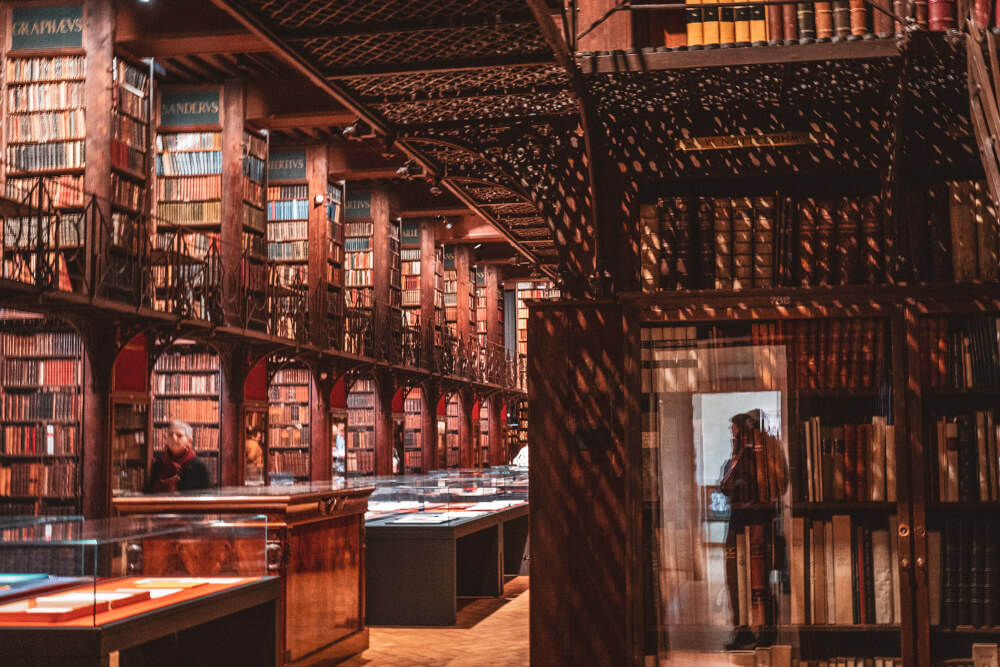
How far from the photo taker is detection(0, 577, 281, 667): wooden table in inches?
110

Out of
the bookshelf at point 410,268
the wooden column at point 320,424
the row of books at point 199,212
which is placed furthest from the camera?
the bookshelf at point 410,268

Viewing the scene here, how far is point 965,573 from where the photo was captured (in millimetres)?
3238

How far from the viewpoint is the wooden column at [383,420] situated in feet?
52.2

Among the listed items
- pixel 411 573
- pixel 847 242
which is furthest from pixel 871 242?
pixel 411 573

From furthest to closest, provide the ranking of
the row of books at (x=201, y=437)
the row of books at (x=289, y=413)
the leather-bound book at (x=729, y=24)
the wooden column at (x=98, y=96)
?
1. the row of books at (x=289, y=413)
2. the row of books at (x=201, y=437)
3. the wooden column at (x=98, y=96)
4. the leather-bound book at (x=729, y=24)

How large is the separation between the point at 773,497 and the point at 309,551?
263 cm

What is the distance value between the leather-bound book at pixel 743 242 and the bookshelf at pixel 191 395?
350 inches

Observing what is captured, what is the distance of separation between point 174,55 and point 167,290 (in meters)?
2.25

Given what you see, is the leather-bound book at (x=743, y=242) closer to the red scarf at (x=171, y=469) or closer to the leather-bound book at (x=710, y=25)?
the leather-bound book at (x=710, y=25)

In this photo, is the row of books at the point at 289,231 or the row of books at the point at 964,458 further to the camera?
the row of books at the point at 289,231

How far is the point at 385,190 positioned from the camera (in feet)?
51.8

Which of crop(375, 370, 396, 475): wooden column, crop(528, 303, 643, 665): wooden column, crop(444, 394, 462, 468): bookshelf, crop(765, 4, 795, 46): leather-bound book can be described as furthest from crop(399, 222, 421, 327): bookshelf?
crop(765, 4, 795, 46): leather-bound book

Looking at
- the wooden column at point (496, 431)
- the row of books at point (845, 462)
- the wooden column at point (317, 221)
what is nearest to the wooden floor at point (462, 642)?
the row of books at point (845, 462)

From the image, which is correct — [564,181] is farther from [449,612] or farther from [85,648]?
[449,612]
